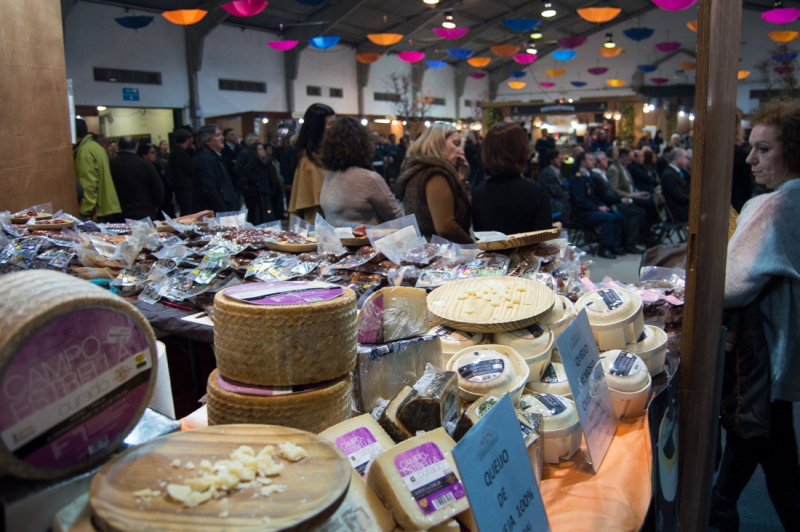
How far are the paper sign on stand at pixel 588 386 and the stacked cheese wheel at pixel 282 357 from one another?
17.5 inches

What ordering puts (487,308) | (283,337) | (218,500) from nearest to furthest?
(218,500), (283,337), (487,308)

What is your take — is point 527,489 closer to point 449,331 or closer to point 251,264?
point 449,331

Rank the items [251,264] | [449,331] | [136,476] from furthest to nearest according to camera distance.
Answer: [251,264]
[449,331]
[136,476]

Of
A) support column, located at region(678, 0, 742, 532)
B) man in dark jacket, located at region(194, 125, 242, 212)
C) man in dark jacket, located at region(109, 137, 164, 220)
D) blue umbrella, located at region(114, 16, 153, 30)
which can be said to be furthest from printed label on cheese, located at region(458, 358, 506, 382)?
blue umbrella, located at region(114, 16, 153, 30)

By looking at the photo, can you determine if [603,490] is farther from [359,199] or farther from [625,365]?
[359,199]

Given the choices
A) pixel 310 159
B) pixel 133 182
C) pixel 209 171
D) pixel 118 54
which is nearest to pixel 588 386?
pixel 310 159

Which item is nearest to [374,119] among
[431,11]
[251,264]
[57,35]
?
[431,11]

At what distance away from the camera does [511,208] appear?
3.26m

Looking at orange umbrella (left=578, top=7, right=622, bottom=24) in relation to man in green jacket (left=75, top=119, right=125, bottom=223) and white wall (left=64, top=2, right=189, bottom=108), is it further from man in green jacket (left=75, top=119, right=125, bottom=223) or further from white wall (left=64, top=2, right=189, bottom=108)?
white wall (left=64, top=2, right=189, bottom=108)

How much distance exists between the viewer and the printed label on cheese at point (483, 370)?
1.29 metres

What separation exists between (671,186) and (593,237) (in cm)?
147

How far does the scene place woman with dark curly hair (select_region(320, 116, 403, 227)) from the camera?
3.40 m

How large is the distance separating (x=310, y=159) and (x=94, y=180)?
2.65 meters

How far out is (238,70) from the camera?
53.4ft
